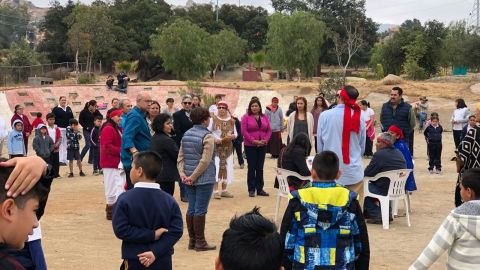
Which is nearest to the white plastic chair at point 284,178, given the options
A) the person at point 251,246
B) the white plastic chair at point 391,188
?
the white plastic chair at point 391,188

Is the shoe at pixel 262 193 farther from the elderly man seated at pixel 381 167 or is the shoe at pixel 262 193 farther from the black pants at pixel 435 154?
the black pants at pixel 435 154

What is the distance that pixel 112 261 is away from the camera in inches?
290

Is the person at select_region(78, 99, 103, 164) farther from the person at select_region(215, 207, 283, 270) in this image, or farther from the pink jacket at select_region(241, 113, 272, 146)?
the person at select_region(215, 207, 283, 270)

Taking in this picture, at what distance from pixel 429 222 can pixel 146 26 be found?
56213mm

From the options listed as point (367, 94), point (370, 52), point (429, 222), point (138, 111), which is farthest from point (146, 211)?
point (370, 52)

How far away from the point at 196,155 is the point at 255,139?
3876 millimetres

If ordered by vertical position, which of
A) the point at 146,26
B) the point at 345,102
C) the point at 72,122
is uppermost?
the point at 146,26

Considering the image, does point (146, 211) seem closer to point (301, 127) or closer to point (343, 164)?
point (343, 164)

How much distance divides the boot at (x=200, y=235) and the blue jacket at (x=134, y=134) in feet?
5.32

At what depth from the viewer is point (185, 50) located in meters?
49.0

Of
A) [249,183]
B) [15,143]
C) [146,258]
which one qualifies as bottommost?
[249,183]

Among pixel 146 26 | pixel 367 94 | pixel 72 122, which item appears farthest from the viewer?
pixel 146 26

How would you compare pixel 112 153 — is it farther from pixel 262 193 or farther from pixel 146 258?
pixel 146 258

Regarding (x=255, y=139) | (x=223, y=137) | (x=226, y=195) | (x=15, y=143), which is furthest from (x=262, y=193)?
(x=15, y=143)
